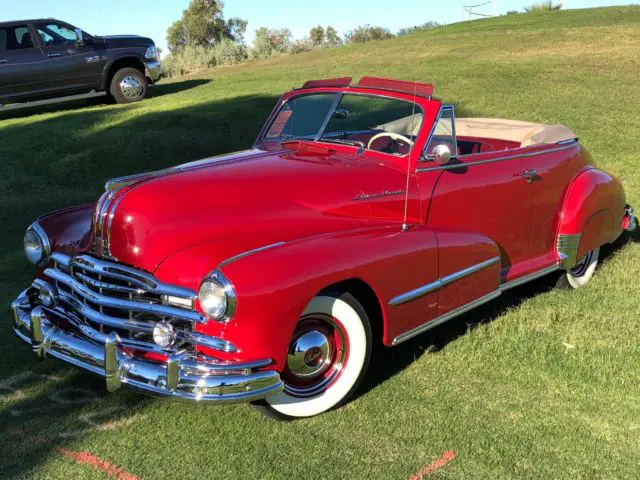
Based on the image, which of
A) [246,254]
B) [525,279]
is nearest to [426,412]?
[246,254]

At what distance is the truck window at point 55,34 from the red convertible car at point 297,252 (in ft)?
28.0

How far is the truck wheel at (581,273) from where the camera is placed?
5.02 m

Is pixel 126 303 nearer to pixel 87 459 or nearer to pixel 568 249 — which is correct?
pixel 87 459

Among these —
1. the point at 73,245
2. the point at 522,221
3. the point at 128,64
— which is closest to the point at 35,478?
the point at 73,245

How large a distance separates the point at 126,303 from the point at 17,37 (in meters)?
10.1

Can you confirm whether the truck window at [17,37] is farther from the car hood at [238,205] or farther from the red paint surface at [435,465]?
the red paint surface at [435,465]

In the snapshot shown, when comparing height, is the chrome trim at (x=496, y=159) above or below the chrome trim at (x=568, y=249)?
above

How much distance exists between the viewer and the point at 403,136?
4066 millimetres

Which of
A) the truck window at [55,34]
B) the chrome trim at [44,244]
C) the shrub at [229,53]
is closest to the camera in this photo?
the chrome trim at [44,244]

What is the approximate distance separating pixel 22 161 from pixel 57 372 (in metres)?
6.14

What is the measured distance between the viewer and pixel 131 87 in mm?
12320

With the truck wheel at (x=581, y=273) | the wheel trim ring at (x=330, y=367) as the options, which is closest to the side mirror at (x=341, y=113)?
the wheel trim ring at (x=330, y=367)

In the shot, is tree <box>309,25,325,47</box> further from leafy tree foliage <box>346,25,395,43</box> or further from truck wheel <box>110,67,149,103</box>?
truck wheel <box>110,67,149,103</box>

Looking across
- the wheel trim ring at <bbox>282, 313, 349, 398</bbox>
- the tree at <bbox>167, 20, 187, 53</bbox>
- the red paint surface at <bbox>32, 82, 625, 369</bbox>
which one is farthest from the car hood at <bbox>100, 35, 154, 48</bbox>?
the tree at <bbox>167, 20, 187, 53</bbox>
